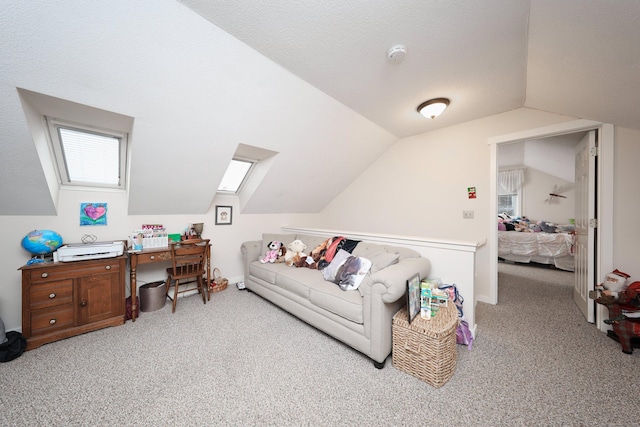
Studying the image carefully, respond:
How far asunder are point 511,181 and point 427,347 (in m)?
6.82

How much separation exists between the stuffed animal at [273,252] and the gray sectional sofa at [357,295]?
0.38 feet

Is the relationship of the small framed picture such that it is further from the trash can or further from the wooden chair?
the trash can

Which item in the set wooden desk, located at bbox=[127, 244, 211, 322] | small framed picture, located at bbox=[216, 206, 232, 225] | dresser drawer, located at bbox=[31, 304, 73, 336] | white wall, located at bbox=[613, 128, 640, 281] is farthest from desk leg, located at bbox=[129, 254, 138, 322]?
white wall, located at bbox=[613, 128, 640, 281]

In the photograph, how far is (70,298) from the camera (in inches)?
78.5

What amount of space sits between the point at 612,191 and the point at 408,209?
2006 millimetres

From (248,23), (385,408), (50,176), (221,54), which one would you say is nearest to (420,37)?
(248,23)

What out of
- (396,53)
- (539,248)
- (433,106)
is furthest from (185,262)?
(539,248)

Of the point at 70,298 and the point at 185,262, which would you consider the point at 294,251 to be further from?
the point at 70,298

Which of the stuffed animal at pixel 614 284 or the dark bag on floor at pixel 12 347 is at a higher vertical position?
the stuffed animal at pixel 614 284

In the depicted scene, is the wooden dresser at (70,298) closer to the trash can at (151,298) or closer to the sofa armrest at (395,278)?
the trash can at (151,298)

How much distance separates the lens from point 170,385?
147 cm

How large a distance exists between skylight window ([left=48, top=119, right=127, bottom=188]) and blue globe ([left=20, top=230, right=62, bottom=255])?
57 cm

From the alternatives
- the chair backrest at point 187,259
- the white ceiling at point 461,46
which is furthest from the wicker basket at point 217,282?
the white ceiling at point 461,46

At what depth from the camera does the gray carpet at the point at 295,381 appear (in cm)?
124
